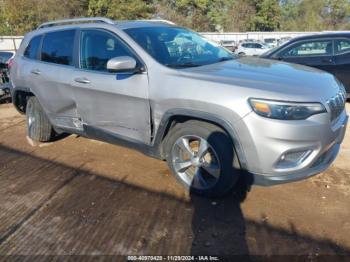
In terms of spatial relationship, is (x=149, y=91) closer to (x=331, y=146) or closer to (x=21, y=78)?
(x=331, y=146)

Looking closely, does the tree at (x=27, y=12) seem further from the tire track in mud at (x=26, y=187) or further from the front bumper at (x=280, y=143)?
the front bumper at (x=280, y=143)

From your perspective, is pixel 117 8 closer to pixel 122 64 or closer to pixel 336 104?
pixel 122 64

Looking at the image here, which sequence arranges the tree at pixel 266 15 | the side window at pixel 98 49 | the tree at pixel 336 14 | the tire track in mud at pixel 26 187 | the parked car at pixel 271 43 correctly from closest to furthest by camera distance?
the tire track in mud at pixel 26 187
the side window at pixel 98 49
the parked car at pixel 271 43
the tree at pixel 266 15
the tree at pixel 336 14

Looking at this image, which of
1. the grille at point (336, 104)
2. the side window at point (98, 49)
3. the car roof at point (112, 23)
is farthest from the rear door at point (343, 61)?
the side window at point (98, 49)

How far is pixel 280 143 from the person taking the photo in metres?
3.20

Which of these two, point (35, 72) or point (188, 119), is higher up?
point (35, 72)

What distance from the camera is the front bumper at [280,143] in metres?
3.17

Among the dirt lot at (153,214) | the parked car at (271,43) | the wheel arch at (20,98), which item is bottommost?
the parked car at (271,43)

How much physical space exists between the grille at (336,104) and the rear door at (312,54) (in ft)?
13.7

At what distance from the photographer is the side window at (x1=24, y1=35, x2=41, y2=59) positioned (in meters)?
5.44

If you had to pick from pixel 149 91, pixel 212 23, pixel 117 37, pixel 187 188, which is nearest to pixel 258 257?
pixel 187 188

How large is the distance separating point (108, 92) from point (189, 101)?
1.09 meters

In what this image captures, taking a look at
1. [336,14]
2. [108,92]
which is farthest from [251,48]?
[336,14]

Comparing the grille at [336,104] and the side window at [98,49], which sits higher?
the side window at [98,49]
